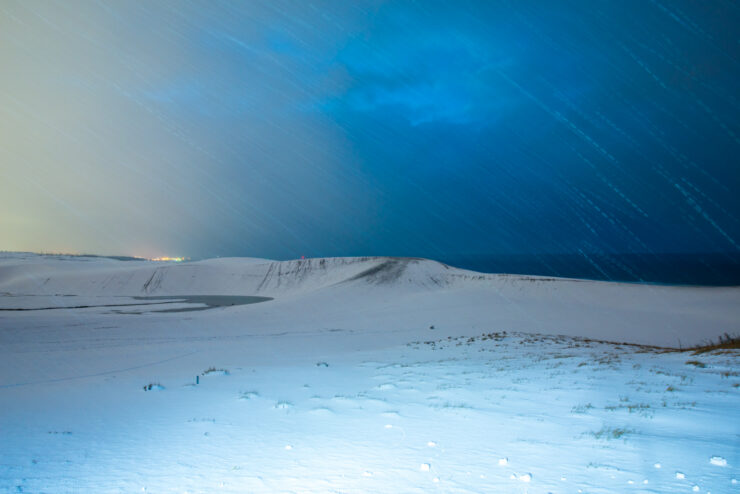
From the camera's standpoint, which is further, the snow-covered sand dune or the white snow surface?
the snow-covered sand dune

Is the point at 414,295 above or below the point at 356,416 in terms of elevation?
above

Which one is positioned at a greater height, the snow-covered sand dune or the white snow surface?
the snow-covered sand dune

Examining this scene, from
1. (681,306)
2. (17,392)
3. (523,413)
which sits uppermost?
(681,306)

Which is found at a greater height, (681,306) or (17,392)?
(681,306)

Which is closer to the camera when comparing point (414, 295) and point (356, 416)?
point (356, 416)

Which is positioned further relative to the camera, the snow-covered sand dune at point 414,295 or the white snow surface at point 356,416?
the snow-covered sand dune at point 414,295

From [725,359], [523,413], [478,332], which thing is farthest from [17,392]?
[478,332]

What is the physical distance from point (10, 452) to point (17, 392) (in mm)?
4454

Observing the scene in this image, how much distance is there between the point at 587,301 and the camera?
93.8 feet

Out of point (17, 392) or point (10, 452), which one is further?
point (17, 392)

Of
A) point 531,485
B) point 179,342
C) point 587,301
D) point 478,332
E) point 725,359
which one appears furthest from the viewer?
point 587,301

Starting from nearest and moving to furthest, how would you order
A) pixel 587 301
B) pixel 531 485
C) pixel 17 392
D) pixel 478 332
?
pixel 531 485 → pixel 17 392 → pixel 478 332 → pixel 587 301

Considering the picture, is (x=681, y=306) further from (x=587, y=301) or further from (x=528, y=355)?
(x=528, y=355)

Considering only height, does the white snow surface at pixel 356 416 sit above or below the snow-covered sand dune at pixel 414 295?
below
